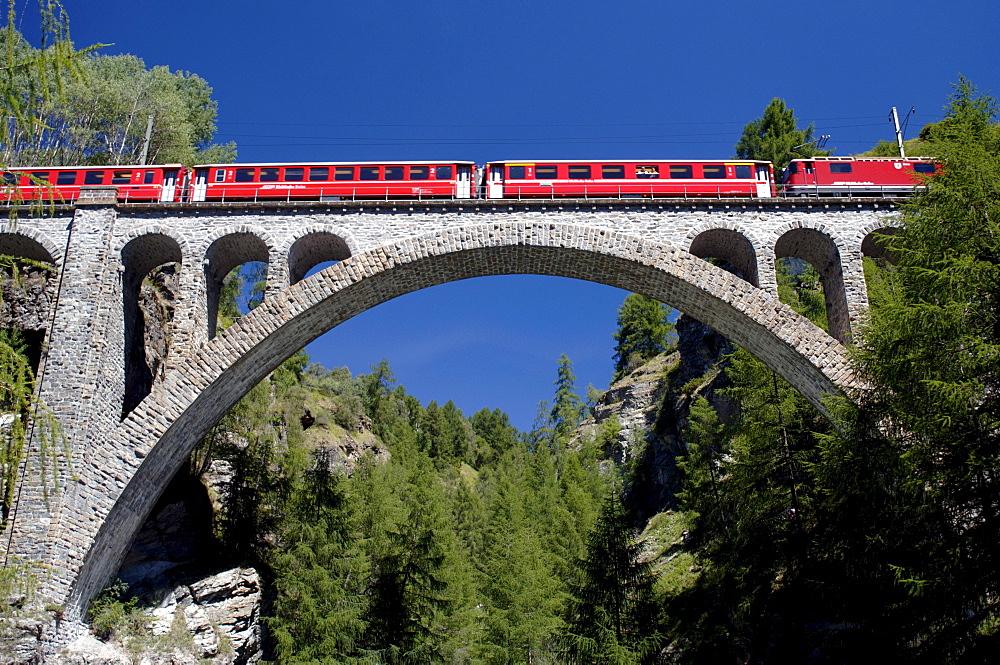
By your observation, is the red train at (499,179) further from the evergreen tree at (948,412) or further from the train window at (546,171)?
the evergreen tree at (948,412)

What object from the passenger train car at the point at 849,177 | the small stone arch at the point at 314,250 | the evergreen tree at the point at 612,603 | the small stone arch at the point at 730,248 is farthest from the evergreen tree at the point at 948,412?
the small stone arch at the point at 314,250

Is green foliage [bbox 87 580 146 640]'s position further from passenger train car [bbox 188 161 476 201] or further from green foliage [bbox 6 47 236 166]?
green foliage [bbox 6 47 236 166]

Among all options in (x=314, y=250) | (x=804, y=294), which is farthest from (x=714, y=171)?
(x=804, y=294)

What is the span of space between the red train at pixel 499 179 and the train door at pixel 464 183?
0.03 metres

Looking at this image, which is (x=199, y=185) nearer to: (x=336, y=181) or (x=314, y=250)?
(x=314, y=250)

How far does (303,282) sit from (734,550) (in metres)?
11.9

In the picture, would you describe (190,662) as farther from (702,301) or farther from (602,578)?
(702,301)

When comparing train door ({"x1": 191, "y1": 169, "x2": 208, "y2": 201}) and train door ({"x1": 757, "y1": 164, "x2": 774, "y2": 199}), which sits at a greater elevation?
train door ({"x1": 191, "y1": 169, "x2": 208, "y2": 201})

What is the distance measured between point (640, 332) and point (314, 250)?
43.7 metres

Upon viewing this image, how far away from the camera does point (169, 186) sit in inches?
779

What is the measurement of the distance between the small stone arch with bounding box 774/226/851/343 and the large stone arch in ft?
4.71

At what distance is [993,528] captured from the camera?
1038cm

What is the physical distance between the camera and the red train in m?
19.4

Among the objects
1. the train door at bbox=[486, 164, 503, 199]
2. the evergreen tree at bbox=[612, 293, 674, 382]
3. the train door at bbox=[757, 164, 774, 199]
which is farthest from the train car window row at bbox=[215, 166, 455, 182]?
the evergreen tree at bbox=[612, 293, 674, 382]
